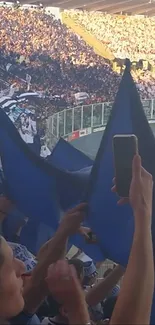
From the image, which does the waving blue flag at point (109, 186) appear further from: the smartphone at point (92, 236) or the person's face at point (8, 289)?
the person's face at point (8, 289)

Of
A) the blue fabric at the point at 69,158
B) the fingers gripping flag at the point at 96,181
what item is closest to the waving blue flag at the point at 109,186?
the fingers gripping flag at the point at 96,181

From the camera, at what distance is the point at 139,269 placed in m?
1.01

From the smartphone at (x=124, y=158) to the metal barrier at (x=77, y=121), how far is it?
9.58m

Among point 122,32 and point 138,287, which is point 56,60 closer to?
point 122,32

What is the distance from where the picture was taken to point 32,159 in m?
2.45

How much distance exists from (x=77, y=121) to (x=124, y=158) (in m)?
10.7

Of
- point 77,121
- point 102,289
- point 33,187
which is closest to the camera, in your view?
point 102,289

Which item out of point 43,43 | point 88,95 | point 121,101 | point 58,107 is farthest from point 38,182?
point 43,43

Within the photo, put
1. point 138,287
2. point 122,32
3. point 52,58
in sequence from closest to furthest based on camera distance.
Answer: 1. point 138,287
2. point 52,58
3. point 122,32

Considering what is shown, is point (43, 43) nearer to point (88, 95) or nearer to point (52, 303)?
point (88, 95)

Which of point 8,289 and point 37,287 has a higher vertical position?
point 8,289

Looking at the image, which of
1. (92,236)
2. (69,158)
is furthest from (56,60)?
(92,236)

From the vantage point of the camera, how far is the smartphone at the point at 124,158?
1.19m

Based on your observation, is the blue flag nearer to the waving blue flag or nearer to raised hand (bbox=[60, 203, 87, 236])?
the waving blue flag
